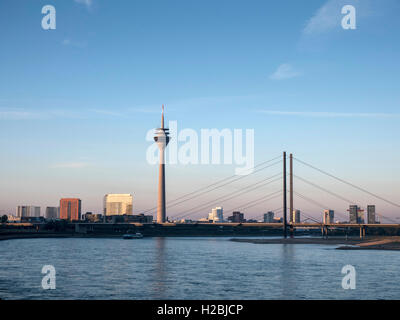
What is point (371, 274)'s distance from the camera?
45812mm

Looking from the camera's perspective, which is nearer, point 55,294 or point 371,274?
point 55,294

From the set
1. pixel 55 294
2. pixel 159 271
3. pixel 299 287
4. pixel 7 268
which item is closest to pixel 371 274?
pixel 299 287

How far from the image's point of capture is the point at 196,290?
33.2 m
